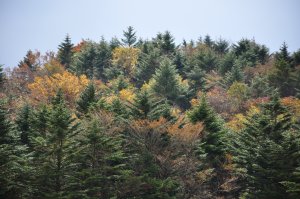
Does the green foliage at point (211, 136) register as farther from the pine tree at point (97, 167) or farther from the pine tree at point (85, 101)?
the pine tree at point (85, 101)

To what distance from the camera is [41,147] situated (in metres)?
23.8

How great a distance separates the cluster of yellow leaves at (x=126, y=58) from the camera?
234 feet

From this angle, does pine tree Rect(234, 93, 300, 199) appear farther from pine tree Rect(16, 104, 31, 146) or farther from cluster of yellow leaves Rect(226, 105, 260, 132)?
pine tree Rect(16, 104, 31, 146)

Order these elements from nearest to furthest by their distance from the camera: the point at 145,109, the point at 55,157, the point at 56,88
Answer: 1. the point at 55,157
2. the point at 145,109
3. the point at 56,88

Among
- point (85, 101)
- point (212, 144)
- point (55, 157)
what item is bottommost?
point (55, 157)

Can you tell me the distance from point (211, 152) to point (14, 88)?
44252mm

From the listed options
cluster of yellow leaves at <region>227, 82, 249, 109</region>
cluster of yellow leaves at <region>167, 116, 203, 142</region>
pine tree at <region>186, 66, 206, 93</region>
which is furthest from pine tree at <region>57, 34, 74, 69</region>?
cluster of yellow leaves at <region>167, 116, 203, 142</region>

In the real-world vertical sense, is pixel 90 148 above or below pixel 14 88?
below

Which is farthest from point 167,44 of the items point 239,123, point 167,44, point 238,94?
point 239,123

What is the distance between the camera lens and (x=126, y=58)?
72125mm

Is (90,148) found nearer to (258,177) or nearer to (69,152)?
(69,152)

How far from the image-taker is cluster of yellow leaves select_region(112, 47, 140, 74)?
2810 inches

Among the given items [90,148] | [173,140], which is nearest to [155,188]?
[173,140]

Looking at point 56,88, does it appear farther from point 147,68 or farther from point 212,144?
point 212,144
